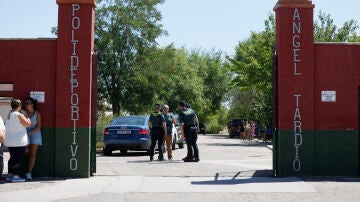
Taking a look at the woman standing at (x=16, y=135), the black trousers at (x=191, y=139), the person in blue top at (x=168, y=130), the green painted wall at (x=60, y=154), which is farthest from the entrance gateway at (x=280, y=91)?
the person in blue top at (x=168, y=130)

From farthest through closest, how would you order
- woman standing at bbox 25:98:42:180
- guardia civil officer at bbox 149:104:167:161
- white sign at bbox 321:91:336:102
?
guardia civil officer at bbox 149:104:167:161, white sign at bbox 321:91:336:102, woman standing at bbox 25:98:42:180

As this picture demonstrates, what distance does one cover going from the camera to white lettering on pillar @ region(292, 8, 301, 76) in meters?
13.4

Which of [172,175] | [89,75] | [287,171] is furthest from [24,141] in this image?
[287,171]

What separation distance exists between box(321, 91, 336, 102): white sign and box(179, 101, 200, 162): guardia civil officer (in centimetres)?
508

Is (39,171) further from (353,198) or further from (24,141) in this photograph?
(353,198)

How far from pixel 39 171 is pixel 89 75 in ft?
8.00

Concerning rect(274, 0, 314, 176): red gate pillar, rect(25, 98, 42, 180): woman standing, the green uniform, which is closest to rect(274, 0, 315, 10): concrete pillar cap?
rect(274, 0, 314, 176): red gate pillar

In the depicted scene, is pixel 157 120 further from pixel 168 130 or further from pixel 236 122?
pixel 236 122

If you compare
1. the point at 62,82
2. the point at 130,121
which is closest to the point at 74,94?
the point at 62,82

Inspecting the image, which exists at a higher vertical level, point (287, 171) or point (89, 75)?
point (89, 75)

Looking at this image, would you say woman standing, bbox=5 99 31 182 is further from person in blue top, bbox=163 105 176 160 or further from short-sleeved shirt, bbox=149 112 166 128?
person in blue top, bbox=163 105 176 160

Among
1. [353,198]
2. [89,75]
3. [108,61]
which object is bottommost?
[353,198]

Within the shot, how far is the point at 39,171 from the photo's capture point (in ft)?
43.2

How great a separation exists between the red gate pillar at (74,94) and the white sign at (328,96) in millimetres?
5348
